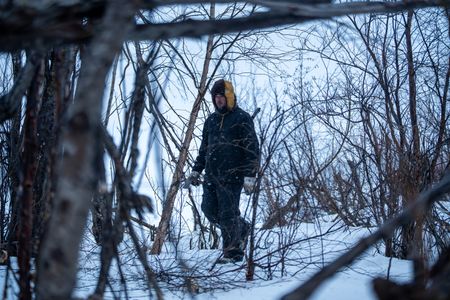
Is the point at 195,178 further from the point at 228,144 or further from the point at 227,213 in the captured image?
the point at 228,144

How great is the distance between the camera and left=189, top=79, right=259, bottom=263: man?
5.03 metres

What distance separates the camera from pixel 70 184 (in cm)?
94

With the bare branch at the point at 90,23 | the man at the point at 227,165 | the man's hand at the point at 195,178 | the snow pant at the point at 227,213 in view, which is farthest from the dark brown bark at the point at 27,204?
the man's hand at the point at 195,178

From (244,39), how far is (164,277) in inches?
191

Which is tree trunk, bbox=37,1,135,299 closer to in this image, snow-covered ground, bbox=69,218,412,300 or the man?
snow-covered ground, bbox=69,218,412,300

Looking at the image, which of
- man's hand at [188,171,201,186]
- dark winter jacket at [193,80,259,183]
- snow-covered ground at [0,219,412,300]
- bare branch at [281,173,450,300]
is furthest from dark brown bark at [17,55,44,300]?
man's hand at [188,171,201,186]

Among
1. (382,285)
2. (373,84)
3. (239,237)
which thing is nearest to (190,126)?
(373,84)

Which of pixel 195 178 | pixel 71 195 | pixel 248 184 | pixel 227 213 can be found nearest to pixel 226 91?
pixel 195 178

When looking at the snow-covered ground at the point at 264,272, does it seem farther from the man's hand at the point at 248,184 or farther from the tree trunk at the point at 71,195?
the tree trunk at the point at 71,195

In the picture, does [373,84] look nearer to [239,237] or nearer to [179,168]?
[179,168]

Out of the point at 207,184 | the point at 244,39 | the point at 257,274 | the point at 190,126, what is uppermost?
the point at 244,39

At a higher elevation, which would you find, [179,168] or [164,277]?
[179,168]

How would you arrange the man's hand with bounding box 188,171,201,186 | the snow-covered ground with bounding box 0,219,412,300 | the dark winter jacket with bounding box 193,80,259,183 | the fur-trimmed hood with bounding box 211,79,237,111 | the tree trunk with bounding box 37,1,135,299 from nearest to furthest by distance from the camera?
the tree trunk with bounding box 37,1,135,299 < the snow-covered ground with bounding box 0,219,412,300 < the dark winter jacket with bounding box 193,80,259,183 < the man's hand with bounding box 188,171,201,186 < the fur-trimmed hood with bounding box 211,79,237,111

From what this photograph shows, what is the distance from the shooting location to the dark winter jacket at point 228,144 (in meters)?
5.29
